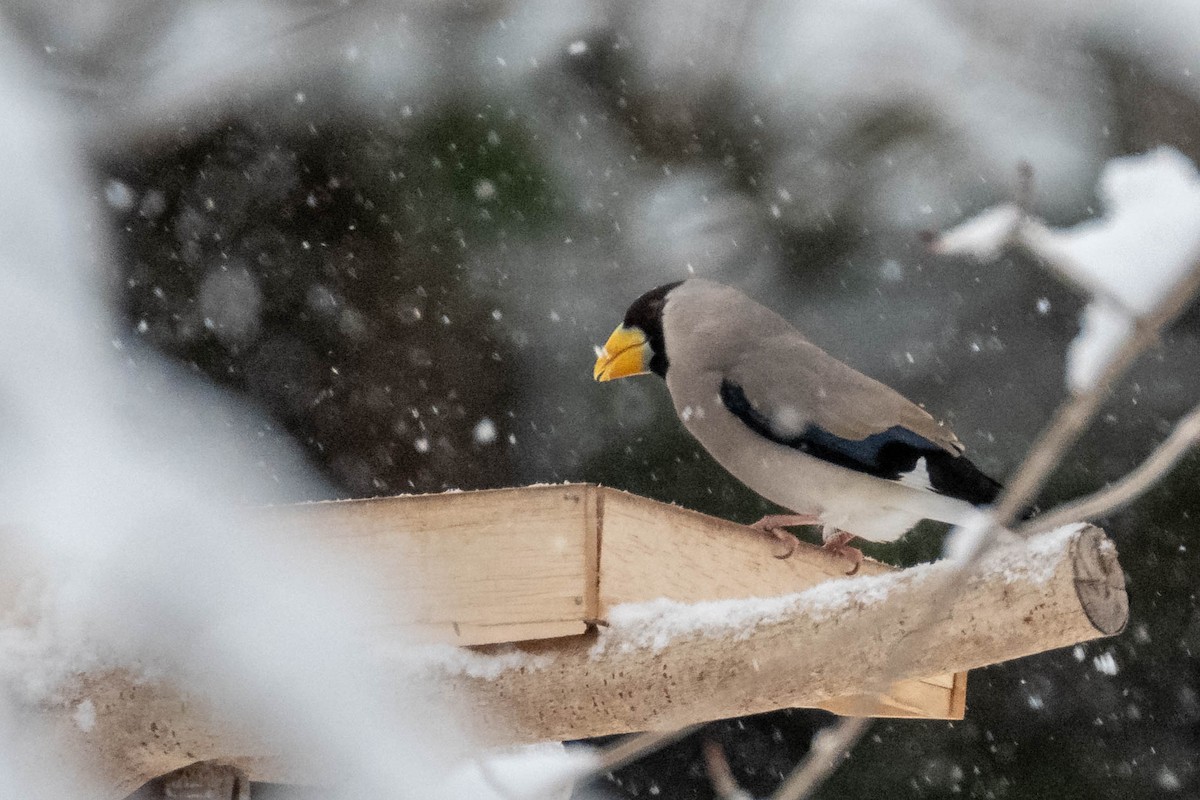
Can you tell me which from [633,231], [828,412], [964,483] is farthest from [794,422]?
[633,231]

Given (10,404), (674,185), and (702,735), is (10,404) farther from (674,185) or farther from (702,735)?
(702,735)

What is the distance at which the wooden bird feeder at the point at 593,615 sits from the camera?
5.82ft

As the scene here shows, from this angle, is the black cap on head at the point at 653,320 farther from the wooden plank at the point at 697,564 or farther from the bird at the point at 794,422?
the wooden plank at the point at 697,564

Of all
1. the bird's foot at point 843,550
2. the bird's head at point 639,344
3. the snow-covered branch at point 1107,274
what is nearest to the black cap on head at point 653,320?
the bird's head at point 639,344

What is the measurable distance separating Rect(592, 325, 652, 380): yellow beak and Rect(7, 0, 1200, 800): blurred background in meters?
0.42

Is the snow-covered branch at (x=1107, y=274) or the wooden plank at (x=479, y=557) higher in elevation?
the snow-covered branch at (x=1107, y=274)

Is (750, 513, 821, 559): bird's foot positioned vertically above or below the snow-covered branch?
below

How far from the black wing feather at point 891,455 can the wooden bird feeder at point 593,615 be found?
0.28 meters

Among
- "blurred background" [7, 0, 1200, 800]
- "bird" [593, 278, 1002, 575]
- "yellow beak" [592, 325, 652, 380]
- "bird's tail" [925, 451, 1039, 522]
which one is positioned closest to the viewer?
"bird's tail" [925, 451, 1039, 522]

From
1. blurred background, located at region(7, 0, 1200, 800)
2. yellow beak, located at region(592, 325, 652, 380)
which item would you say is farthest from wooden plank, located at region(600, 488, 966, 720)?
blurred background, located at region(7, 0, 1200, 800)

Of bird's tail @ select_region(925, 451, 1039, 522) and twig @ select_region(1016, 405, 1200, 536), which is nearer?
twig @ select_region(1016, 405, 1200, 536)

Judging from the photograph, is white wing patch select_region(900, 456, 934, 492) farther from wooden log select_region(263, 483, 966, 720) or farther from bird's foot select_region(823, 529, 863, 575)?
wooden log select_region(263, 483, 966, 720)

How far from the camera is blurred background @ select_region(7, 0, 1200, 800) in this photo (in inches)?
120

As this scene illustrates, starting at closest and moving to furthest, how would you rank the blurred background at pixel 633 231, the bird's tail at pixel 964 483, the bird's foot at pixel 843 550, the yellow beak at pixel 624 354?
the bird's tail at pixel 964 483 < the bird's foot at pixel 843 550 < the yellow beak at pixel 624 354 < the blurred background at pixel 633 231
